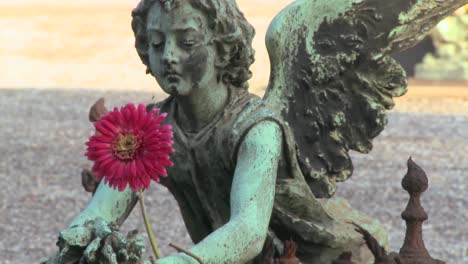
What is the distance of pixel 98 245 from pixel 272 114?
0.76 m

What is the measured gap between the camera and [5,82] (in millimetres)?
16703

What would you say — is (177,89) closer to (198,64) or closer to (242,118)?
(198,64)

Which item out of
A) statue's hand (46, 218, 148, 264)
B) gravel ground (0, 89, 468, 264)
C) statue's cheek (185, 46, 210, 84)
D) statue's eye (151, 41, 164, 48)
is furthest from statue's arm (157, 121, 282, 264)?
gravel ground (0, 89, 468, 264)

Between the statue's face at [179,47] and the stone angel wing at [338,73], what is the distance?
1.52 feet

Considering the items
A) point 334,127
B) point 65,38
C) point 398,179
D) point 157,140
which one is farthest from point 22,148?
point 157,140

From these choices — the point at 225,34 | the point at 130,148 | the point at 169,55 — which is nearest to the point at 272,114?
the point at 225,34

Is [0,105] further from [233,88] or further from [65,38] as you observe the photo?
[233,88]

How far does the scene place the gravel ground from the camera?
384 inches

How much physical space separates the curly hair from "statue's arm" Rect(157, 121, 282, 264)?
18 centimetres

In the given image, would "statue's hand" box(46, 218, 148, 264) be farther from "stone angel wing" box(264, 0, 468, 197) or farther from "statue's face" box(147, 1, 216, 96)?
"stone angel wing" box(264, 0, 468, 197)

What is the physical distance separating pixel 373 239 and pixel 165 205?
666 centimetres

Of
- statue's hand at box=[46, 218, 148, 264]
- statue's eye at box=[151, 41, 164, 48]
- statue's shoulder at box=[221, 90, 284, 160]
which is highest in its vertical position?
statue's eye at box=[151, 41, 164, 48]

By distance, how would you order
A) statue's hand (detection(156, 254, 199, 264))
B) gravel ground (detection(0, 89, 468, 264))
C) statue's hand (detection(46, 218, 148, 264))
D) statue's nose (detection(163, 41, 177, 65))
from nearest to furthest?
statue's hand (detection(46, 218, 148, 264)), statue's hand (detection(156, 254, 199, 264)), statue's nose (detection(163, 41, 177, 65)), gravel ground (detection(0, 89, 468, 264))

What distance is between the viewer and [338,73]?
4.30 metres
